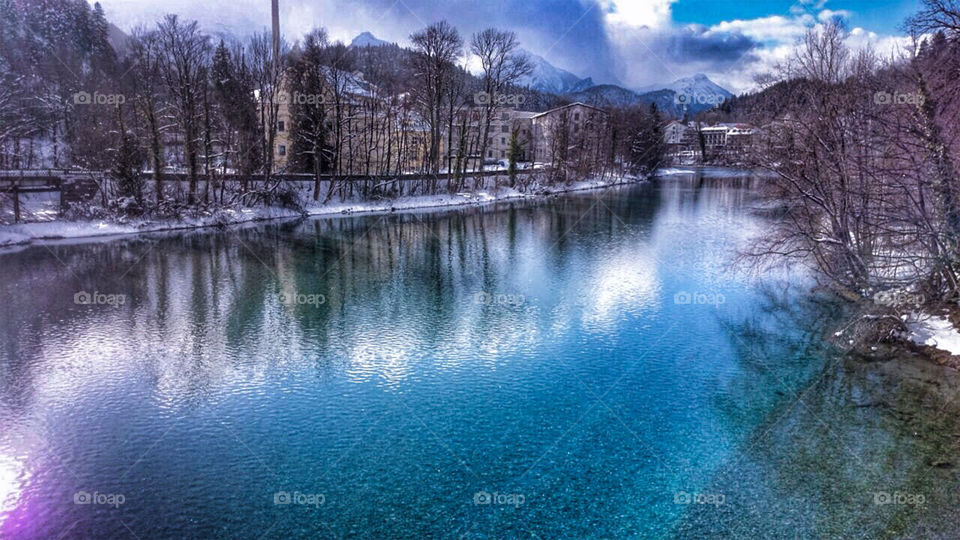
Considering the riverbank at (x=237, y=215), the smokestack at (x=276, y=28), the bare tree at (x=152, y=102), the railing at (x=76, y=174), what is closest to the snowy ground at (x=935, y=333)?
the riverbank at (x=237, y=215)

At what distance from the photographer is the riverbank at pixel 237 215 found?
30.1 metres

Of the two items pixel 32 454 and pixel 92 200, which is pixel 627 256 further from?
pixel 92 200

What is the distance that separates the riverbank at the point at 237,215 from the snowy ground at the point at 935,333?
34.1m

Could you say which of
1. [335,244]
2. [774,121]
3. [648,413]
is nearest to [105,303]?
[335,244]

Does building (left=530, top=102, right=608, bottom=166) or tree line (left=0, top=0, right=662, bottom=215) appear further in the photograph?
building (left=530, top=102, right=608, bottom=166)

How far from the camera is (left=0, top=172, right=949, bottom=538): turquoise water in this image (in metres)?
8.93

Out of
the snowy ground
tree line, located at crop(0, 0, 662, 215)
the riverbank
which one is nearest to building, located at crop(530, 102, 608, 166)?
tree line, located at crop(0, 0, 662, 215)

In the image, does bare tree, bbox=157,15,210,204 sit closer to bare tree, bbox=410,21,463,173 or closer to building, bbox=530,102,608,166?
bare tree, bbox=410,21,463,173

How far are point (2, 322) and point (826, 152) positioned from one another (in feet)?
80.0

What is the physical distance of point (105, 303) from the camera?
1941 centimetres

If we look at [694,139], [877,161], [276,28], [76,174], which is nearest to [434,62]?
[276,28]

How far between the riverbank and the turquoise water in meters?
7.77

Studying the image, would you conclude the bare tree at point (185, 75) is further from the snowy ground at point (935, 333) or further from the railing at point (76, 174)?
the snowy ground at point (935, 333)

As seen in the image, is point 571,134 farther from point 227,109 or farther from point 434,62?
point 227,109
